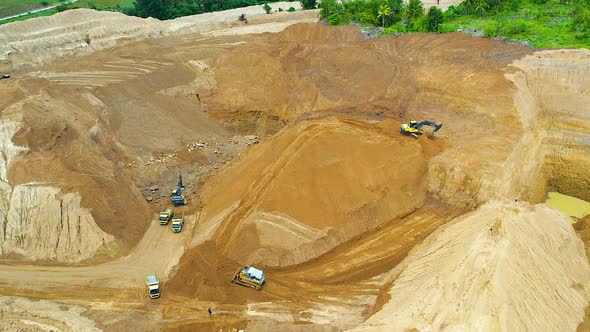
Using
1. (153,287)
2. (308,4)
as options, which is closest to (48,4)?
(308,4)

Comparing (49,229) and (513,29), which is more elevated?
(513,29)

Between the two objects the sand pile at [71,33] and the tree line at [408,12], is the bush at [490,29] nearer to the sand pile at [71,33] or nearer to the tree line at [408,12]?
the tree line at [408,12]

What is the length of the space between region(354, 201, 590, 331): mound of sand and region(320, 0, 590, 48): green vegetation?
2254cm

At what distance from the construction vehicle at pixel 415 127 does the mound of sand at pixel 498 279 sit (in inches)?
314

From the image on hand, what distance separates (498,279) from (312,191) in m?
10.0

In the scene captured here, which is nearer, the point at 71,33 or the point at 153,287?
the point at 153,287

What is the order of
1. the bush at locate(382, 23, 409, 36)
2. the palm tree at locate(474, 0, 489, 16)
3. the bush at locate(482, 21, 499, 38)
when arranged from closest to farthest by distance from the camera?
the bush at locate(482, 21, 499, 38) → the bush at locate(382, 23, 409, 36) → the palm tree at locate(474, 0, 489, 16)

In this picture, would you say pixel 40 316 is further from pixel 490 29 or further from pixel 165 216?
pixel 490 29

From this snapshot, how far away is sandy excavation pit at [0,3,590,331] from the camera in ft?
62.4

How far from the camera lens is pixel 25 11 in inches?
2490

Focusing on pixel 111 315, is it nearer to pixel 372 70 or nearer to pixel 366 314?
pixel 366 314

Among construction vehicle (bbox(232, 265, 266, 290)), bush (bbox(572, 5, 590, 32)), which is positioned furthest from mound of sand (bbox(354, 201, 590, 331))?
bush (bbox(572, 5, 590, 32))

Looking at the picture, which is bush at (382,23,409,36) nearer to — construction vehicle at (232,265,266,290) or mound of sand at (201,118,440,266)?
mound of sand at (201,118,440,266)

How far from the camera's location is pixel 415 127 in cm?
2884
